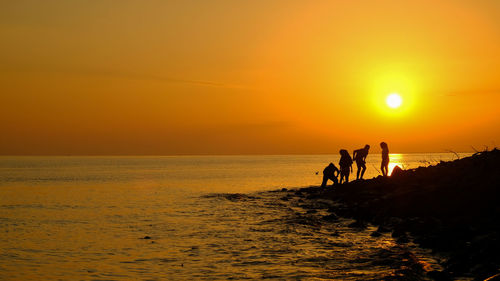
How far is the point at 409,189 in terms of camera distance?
24.6 meters

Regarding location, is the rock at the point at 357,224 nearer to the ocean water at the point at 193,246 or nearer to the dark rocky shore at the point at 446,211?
the dark rocky shore at the point at 446,211

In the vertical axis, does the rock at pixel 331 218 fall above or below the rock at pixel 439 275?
above

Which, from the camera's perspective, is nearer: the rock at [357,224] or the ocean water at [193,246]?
the ocean water at [193,246]

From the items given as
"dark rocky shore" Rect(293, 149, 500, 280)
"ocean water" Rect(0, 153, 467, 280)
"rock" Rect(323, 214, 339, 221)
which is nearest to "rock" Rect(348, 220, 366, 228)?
"dark rocky shore" Rect(293, 149, 500, 280)

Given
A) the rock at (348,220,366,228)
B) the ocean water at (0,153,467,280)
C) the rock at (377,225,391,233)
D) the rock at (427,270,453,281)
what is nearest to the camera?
the rock at (427,270,453,281)

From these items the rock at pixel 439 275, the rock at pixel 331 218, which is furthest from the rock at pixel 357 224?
the rock at pixel 439 275

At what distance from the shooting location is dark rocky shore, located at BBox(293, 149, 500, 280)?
12.5m

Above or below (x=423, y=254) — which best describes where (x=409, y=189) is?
above

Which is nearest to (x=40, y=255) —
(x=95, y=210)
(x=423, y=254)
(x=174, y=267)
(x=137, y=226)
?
(x=174, y=267)

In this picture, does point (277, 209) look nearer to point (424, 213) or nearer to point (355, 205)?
point (355, 205)

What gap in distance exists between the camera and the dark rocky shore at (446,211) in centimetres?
1250

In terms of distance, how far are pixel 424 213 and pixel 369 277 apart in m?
9.03

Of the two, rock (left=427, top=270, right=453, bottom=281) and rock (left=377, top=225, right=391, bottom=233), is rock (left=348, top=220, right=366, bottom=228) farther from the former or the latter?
rock (left=427, top=270, right=453, bottom=281)

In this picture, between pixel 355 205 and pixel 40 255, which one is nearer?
pixel 40 255
